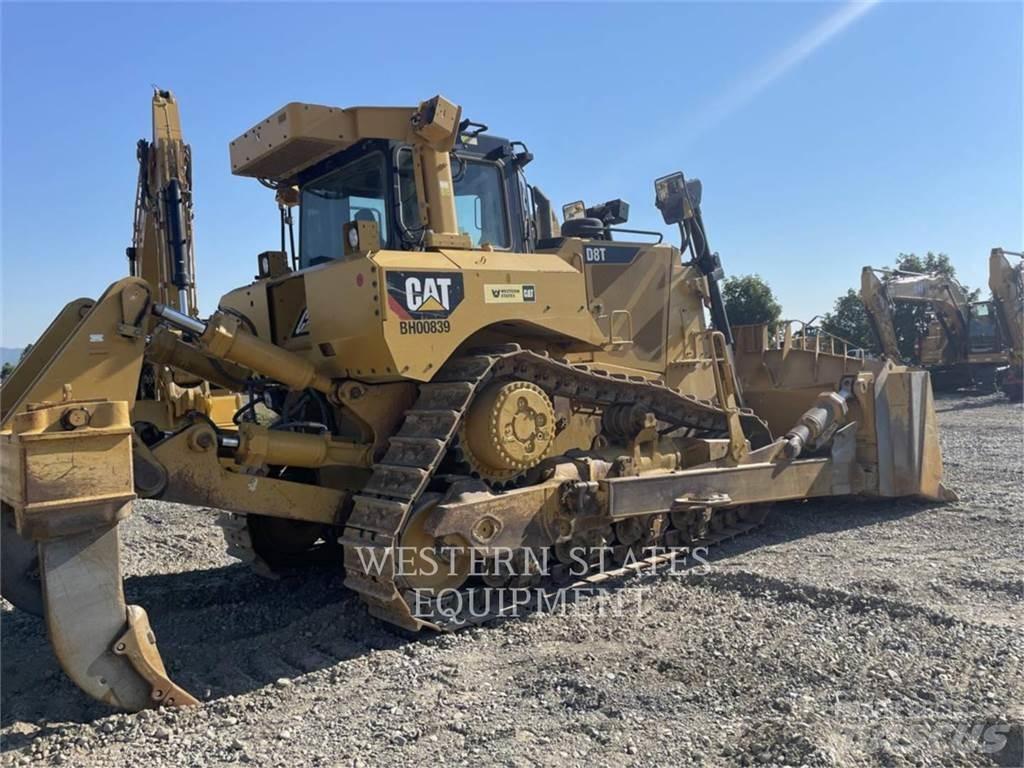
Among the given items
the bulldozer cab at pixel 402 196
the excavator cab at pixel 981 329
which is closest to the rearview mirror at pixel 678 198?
the bulldozer cab at pixel 402 196

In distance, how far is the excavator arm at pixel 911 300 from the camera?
2306 centimetres

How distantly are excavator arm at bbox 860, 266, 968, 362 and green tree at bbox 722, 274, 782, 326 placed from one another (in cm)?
841

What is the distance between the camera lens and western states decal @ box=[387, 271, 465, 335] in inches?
197

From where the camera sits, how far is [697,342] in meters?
7.66

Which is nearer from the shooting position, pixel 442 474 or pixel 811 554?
pixel 442 474

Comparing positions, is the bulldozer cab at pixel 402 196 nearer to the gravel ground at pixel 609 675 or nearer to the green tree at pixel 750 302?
the gravel ground at pixel 609 675

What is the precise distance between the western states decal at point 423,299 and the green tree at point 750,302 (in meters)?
28.8

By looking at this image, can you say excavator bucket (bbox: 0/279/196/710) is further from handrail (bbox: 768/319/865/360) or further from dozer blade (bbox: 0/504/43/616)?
A: handrail (bbox: 768/319/865/360)

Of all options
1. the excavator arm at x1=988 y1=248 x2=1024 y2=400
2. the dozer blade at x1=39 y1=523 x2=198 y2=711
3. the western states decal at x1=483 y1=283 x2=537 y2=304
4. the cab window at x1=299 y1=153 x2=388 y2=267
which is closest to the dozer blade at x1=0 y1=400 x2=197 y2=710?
the dozer blade at x1=39 y1=523 x2=198 y2=711

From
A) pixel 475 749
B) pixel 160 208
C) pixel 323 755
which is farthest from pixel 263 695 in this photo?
pixel 160 208

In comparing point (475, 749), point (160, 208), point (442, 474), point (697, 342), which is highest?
point (160, 208)

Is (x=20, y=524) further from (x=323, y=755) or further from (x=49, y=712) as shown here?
(x=323, y=755)

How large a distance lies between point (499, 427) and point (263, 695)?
6.84 ft

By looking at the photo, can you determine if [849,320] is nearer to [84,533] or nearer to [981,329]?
[981,329]
